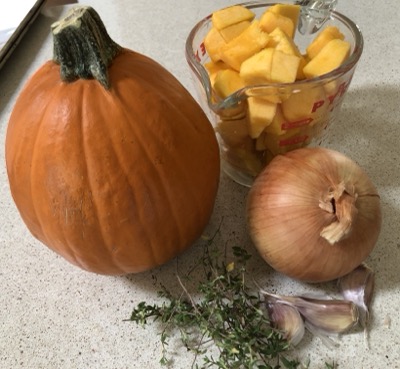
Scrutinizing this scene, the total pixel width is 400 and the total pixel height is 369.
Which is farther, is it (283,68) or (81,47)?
(283,68)

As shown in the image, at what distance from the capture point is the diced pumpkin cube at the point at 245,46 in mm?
657

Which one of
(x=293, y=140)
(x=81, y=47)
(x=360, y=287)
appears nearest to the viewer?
(x=81, y=47)

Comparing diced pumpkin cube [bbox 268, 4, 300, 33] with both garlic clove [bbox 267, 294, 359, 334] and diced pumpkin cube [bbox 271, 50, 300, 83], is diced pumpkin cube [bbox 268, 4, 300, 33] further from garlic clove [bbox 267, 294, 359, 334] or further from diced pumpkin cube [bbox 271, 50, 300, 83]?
garlic clove [bbox 267, 294, 359, 334]

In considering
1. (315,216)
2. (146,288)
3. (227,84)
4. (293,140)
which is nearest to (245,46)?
(227,84)

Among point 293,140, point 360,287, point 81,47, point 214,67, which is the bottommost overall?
point 360,287

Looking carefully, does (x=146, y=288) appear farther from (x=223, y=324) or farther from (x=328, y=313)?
(x=328, y=313)

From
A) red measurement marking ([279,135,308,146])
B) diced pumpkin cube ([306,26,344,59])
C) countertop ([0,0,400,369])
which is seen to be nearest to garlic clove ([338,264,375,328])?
countertop ([0,0,400,369])

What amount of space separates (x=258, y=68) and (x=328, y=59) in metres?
0.11

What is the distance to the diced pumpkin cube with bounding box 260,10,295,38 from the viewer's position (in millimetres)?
684

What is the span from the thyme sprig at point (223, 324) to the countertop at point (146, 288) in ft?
0.08

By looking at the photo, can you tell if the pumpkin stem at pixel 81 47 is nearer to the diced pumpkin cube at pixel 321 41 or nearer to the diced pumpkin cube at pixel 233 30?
the diced pumpkin cube at pixel 233 30

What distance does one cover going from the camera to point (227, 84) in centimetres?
67

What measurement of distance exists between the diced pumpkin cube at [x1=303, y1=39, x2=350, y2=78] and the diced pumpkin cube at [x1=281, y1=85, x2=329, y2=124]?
0.11ft

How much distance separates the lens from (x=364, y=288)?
0.61 meters
